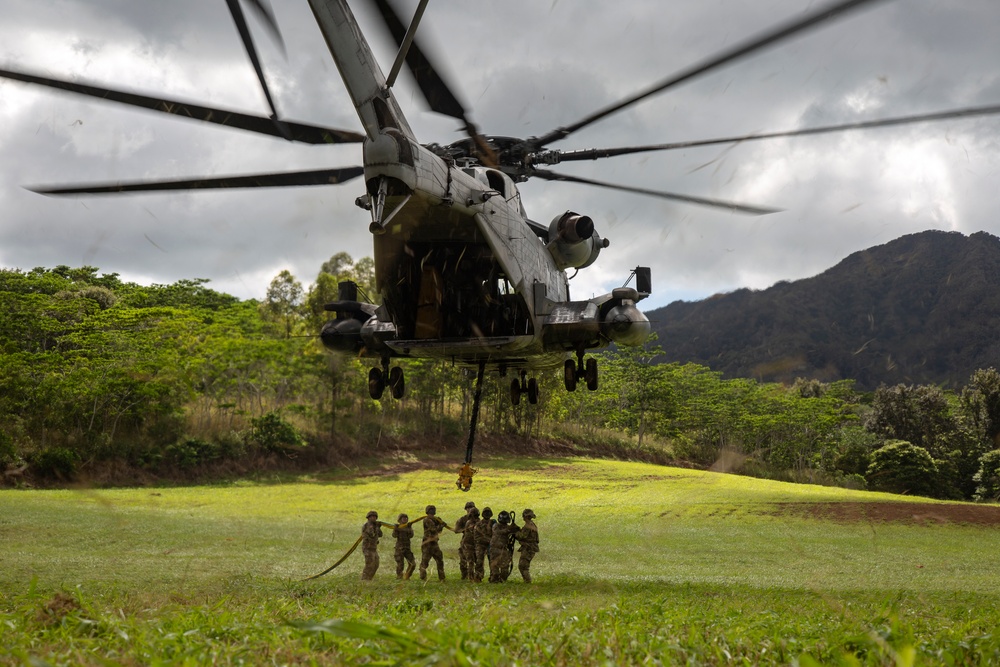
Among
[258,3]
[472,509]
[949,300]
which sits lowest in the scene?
[472,509]

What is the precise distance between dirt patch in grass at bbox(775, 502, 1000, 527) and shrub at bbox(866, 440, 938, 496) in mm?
14518

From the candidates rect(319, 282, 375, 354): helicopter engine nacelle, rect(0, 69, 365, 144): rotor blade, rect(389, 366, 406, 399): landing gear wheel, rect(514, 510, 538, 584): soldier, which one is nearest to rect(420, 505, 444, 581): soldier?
rect(514, 510, 538, 584): soldier

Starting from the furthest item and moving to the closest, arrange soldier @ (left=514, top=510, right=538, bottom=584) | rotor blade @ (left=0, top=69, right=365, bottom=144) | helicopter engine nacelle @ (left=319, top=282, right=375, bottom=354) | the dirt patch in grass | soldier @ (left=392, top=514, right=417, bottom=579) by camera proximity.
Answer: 1. the dirt patch in grass
2. soldier @ (left=392, top=514, right=417, bottom=579)
3. soldier @ (left=514, top=510, right=538, bottom=584)
4. helicopter engine nacelle @ (left=319, top=282, right=375, bottom=354)
5. rotor blade @ (left=0, top=69, right=365, bottom=144)

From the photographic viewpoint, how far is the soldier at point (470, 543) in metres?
12.8

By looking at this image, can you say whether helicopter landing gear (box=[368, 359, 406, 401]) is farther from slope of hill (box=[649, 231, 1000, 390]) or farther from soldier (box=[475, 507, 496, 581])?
slope of hill (box=[649, 231, 1000, 390])

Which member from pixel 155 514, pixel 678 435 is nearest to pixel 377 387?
pixel 155 514

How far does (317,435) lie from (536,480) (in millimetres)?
13754

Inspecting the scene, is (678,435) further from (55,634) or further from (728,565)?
(55,634)

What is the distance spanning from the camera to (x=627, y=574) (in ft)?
48.2

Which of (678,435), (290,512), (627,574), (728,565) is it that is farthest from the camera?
(678,435)

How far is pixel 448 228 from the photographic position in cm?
952

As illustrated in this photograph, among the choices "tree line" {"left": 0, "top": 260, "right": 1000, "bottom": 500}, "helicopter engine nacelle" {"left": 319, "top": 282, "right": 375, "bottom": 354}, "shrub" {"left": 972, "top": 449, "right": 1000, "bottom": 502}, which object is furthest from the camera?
"shrub" {"left": 972, "top": 449, "right": 1000, "bottom": 502}

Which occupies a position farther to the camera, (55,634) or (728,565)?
(728,565)

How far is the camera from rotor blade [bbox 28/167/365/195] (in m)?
6.83
